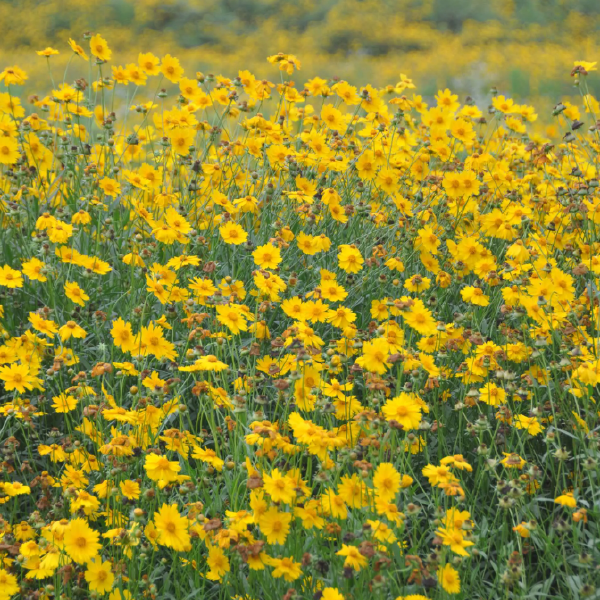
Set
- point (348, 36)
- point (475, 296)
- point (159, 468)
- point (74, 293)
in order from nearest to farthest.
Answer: point (159, 468) → point (74, 293) → point (475, 296) → point (348, 36)

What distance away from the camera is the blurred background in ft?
38.6

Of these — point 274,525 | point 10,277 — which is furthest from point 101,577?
point 10,277

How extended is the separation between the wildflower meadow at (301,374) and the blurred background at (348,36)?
25.3ft

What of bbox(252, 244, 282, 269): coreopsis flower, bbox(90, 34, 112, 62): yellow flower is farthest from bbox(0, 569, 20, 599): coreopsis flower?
bbox(90, 34, 112, 62): yellow flower

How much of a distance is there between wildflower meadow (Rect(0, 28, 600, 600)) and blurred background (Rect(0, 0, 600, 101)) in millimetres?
7701

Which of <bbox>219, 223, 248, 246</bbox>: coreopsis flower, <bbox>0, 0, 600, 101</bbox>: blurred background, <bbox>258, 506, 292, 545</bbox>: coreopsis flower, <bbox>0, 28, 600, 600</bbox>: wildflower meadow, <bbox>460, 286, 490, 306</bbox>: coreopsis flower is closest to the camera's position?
<bbox>258, 506, 292, 545</bbox>: coreopsis flower

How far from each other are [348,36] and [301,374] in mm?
12396

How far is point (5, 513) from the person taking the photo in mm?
2479

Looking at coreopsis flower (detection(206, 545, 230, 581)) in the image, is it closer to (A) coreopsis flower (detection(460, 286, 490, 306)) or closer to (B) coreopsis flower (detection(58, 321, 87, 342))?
(B) coreopsis flower (detection(58, 321, 87, 342))

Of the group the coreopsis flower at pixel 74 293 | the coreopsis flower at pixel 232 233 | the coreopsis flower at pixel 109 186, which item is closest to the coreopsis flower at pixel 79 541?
the coreopsis flower at pixel 74 293

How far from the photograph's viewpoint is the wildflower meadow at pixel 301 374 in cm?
194

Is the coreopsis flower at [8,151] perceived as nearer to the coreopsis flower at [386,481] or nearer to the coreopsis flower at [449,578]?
the coreopsis flower at [386,481]

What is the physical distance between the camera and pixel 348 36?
1360cm

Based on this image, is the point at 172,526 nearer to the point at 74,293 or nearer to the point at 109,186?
the point at 74,293
